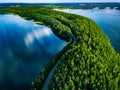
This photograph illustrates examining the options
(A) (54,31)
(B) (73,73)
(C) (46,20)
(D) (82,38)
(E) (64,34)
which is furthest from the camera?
(C) (46,20)

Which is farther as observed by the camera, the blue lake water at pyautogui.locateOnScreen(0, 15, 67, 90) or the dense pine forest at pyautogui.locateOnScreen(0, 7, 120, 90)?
the blue lake water at pyautogui.locateOnScreen(0, 15, 67, 90)

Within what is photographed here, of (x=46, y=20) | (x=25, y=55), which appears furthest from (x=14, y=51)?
(x=46, y=20)

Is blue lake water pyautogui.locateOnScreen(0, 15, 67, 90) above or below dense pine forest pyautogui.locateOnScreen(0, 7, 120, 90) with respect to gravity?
below

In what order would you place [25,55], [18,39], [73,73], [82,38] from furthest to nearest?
[18,39]
[82,38]
[25,55]
[73,73]

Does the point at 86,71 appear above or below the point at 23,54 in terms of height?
above

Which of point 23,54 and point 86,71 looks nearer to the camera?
point 86,71

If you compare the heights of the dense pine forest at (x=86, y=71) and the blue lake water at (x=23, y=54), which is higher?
the dense pine forest at (x=86, y=71)

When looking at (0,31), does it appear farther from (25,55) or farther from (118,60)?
(118,60)

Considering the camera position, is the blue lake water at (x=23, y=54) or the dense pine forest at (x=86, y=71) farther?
the blue lake water at (x=23, y=54)
